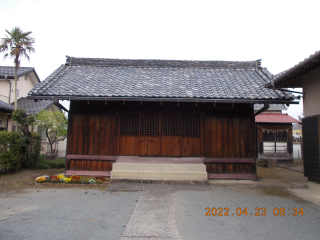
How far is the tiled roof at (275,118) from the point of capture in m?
16.0

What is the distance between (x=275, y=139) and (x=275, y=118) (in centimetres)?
157

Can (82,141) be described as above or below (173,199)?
above

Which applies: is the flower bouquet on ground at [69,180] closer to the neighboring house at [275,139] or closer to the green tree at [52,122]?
the green tree at [52,122]

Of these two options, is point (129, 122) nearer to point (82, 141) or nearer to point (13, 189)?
point (82, 141)

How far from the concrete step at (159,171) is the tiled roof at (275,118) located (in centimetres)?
979

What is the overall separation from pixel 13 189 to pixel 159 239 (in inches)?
230

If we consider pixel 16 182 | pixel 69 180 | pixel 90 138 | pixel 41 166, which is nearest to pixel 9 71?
pixel 41 166

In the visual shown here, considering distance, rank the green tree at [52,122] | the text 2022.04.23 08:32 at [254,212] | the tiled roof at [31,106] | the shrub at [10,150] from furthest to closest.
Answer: the tiled roof at [31,106] < the green tree at [52,122] < the shrub at [10,150] < the text 2022.04.23 08:32 at [254,212]

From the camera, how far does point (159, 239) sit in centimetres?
386

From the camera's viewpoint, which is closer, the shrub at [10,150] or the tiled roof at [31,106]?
the shrub at [10,150]

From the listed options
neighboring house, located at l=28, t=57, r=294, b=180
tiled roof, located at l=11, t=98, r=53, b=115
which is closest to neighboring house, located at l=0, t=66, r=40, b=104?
tiled roof, located at l=11, t=98, r=53, b=115

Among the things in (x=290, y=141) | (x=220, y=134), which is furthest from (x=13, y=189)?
(x=290, y=141)

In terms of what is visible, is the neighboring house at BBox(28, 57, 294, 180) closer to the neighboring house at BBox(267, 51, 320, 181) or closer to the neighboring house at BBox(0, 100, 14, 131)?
the neighboring house at BBox(267, 51, 320, 181)

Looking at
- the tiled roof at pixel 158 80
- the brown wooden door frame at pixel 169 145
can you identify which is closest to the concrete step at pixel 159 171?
the brown wooden door frame at pixel 169 145
